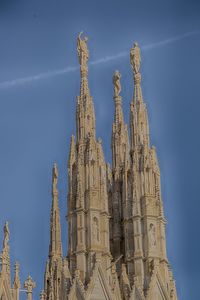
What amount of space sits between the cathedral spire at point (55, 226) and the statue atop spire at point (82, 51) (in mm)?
5640

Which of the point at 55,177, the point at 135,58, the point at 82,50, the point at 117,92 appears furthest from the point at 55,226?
the point at 135,58

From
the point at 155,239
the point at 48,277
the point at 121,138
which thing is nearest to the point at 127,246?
the point at 155,239

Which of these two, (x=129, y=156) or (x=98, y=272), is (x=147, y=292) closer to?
(x=98, y=272)

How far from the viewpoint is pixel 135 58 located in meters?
45.3

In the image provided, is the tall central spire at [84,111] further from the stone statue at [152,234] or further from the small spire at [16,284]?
the small spire at [16,284]

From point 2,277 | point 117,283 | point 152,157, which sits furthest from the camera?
point 152,157

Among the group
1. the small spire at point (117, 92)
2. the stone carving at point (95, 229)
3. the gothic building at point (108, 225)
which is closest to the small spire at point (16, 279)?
the gothic building at point (108, 225)

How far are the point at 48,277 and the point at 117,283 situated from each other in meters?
3.22

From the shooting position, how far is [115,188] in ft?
137

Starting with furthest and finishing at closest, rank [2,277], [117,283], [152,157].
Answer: [152,157], [117,283], [2,277]

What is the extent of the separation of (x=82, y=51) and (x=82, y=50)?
0.20 ft

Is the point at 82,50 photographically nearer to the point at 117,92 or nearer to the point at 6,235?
the point at 117,92

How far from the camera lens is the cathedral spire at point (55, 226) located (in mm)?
40844

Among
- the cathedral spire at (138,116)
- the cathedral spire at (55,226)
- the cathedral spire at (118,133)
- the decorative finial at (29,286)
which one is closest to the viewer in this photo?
the decorative finial at (29,286)
